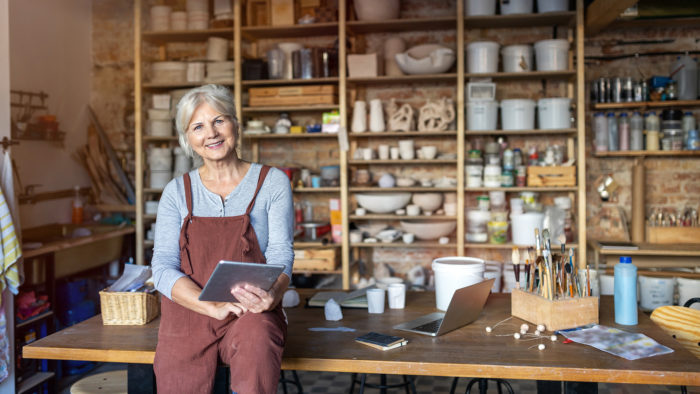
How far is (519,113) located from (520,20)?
2.45 ft

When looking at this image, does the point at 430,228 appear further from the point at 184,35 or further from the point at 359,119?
the point at 184,35

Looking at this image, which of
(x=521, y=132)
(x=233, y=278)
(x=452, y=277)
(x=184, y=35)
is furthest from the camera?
(x=184, y=35)

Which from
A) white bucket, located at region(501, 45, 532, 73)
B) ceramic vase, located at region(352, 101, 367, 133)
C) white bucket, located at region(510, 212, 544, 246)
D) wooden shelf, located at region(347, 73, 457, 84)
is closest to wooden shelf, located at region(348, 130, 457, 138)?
ceramic vase, located at region(352, 101, 367, 133)

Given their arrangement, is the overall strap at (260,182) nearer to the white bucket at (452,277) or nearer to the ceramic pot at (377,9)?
the white bucket at (452,277)

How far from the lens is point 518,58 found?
477 centimetres

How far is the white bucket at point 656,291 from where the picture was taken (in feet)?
14.4

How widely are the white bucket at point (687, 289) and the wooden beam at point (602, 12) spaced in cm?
195

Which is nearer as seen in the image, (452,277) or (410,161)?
(452,277)

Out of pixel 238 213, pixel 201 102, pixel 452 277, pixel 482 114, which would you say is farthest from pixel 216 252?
pixel 482 114

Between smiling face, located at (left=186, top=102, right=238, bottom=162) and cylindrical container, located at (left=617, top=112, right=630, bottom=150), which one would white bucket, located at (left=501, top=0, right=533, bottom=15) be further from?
smiling face, located at (left=186, top=102, right=238, bottom=162)

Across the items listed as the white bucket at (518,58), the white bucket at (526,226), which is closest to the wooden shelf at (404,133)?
the white bucket at (518,58)

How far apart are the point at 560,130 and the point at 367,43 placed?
180cm

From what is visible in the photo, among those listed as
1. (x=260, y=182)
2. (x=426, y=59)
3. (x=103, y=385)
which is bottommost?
(x=103, y=385)

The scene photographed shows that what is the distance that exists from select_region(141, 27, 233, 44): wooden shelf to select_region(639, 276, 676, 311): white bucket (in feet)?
12.5
